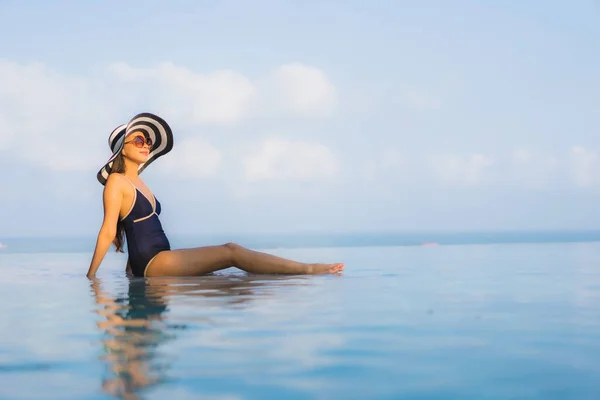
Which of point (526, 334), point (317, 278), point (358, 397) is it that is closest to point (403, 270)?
point (317, 278)

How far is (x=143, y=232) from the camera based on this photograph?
719 cm

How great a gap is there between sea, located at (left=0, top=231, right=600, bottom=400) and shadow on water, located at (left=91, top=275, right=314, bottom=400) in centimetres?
1

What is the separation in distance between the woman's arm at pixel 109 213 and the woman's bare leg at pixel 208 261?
1.63ft

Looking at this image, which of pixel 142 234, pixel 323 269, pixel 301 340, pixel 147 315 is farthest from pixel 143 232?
pixel 301 340

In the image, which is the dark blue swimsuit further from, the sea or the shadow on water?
the sea

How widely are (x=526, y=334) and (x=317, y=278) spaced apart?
3363 mm

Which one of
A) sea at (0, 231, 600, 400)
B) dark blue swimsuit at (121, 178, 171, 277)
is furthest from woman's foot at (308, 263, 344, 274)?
dark blue swimsuit at (121, 178, 171, 277)

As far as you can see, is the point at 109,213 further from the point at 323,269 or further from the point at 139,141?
the point at 323,269

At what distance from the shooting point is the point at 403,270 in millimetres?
8523

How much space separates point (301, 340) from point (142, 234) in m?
3.72

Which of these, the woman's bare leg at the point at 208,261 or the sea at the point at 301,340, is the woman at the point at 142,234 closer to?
the woman's bare leg at the point at 208,261

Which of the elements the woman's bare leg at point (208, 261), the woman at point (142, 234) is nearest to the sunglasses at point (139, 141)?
the woman at point (142, 234)

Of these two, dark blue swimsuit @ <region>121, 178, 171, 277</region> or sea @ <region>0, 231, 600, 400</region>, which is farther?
dark blue swimsuit @ <region>121, 178, 171, 277</region>

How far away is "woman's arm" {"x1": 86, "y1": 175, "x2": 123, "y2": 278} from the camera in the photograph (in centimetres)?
700
